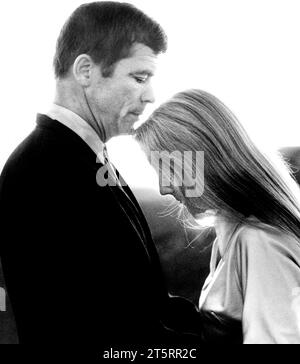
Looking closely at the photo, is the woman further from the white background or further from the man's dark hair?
the white background

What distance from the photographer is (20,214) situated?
0.84 m

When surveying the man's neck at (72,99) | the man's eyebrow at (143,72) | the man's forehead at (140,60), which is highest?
the man's forehead at (140,60)

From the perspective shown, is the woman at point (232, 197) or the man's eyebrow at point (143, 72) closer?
the woman at point (232, 197)

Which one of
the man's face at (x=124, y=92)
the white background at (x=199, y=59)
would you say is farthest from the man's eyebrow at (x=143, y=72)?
the white background at (x=199, y=59)

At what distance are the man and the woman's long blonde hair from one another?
11cm

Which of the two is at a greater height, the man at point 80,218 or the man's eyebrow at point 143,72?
the man's eyebrow at point 143,72

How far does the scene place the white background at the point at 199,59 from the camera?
55.5 inches

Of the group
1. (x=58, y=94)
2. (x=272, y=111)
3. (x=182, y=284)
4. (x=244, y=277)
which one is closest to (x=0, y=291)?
(x=182, y=284)

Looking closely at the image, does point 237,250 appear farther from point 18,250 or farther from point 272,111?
point 272,111

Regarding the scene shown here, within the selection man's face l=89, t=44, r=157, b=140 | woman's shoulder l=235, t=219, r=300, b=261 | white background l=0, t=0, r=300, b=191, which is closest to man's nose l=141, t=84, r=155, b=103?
man's face l=89, t=44, r=157, b=140

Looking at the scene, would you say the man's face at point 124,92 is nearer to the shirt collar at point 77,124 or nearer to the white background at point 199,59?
the shirt collar at point 77,124

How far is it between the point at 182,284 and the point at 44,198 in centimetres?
58

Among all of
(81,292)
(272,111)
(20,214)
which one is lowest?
(81,292)

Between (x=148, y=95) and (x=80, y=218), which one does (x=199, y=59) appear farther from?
(x=80, y=218)
